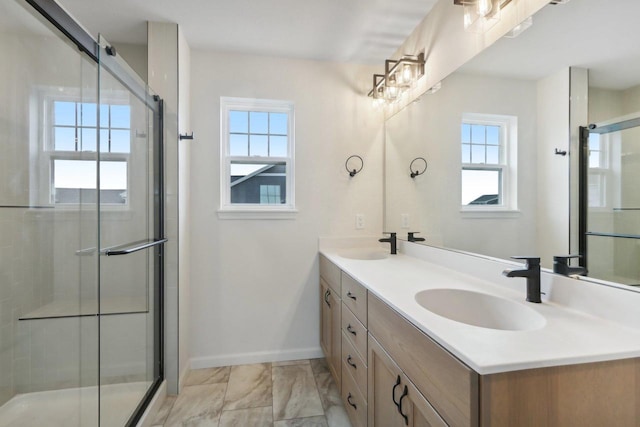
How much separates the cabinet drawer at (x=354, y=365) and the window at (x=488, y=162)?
1.00m

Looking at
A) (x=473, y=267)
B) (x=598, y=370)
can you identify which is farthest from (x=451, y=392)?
(x=473, y=267)

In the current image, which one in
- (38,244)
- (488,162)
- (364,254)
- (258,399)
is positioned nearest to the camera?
(488,162)

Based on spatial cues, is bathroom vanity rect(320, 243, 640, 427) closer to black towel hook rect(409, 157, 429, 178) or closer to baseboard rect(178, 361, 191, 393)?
black towel hook rect(409, 157, 429, 178)

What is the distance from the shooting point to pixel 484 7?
1344mm

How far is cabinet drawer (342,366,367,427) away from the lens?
55.7 inches

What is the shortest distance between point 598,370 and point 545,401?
0.16 m

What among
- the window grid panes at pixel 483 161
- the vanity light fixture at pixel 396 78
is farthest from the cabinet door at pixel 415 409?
the vanity light fixture at pixel 396 78

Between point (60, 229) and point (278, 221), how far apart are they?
132 cm

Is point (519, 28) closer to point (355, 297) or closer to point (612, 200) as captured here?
point (612, 200)

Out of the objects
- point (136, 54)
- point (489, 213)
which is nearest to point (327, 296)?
point (489, 213)

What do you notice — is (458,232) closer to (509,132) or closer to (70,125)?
(509,132)

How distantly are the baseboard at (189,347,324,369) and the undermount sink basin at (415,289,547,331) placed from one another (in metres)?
1.48

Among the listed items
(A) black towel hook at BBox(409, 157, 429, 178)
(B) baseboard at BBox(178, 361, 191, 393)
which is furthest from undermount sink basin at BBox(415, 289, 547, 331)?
(B) baseboard at BBox(178, 361, 191, 393)

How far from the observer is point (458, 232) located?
1.68 meters
